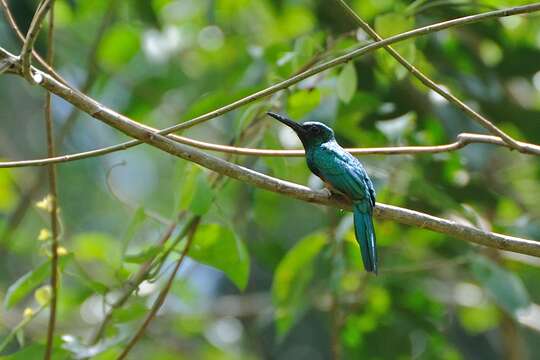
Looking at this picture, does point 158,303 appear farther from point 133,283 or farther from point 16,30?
point 16,30

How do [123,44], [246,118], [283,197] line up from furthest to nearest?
[283,197] < [123,44] < [246,118]

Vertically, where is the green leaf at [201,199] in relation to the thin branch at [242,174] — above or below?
above

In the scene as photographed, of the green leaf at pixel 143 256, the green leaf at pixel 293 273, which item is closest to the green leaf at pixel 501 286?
the green leaf at pixel 293 273

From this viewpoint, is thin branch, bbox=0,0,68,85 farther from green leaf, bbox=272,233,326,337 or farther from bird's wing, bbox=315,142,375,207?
green leaf, bbox=272,233,326,337

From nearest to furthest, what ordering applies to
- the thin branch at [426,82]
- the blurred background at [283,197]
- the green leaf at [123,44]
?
the thin branch at [426,82]
the blurred background at [283,197]
the green leaf at [123,44]

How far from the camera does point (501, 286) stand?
12.4 ft

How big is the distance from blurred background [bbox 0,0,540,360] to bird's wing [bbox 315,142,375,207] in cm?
15

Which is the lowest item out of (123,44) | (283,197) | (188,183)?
(188,183)

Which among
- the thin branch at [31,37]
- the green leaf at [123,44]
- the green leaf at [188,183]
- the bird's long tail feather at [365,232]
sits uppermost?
the green leaf at [123,44]

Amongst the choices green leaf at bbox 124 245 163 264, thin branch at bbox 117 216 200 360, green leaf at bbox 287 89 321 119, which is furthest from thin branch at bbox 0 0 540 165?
green leaf at bbox 287 89 321 119

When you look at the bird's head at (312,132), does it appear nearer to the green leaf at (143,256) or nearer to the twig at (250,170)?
the green leaf at (143,256)

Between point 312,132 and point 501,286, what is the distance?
997 mm

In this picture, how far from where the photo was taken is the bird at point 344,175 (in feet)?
9.56

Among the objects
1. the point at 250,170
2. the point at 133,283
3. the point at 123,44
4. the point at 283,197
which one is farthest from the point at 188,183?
the point at 283,197
